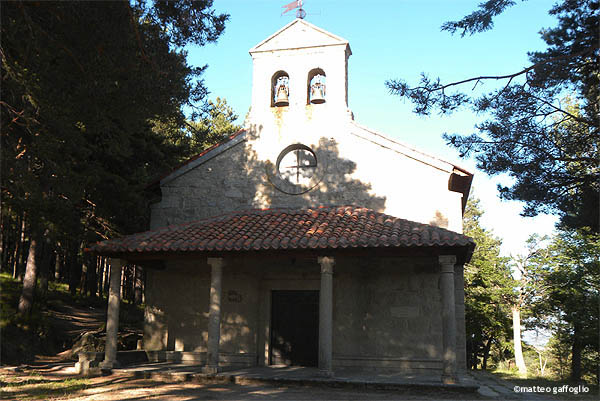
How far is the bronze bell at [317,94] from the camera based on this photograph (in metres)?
13.9

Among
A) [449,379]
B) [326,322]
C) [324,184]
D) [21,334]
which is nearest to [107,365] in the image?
[21,334]

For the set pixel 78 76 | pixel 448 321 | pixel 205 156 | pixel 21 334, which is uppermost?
pixel 205 156

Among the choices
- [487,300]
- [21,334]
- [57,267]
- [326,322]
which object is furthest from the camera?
[487,300]

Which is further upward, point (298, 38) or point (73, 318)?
point (298, 38)

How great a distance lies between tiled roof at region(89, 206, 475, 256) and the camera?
1020 centimetres

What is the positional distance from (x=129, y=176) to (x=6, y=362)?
6.36 m

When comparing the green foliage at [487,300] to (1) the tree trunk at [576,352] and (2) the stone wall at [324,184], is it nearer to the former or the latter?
(1) the tree trunk at [576,352]

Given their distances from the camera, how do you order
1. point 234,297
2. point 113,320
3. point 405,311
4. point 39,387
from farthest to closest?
point 234,297
point 405,311
point 113,320
point 39,387

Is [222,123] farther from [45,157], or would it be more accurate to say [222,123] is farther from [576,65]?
[576,65]

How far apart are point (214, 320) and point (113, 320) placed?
2.60 metres

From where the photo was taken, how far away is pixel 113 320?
11664 mm

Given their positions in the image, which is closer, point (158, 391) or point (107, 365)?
point (158, 391)

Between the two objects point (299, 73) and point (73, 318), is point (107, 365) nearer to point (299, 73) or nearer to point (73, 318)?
point (73, 318)

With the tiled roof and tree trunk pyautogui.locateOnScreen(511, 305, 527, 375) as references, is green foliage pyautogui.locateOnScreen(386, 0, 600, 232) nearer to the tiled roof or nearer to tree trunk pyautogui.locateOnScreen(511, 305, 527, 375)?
the tiled roof
